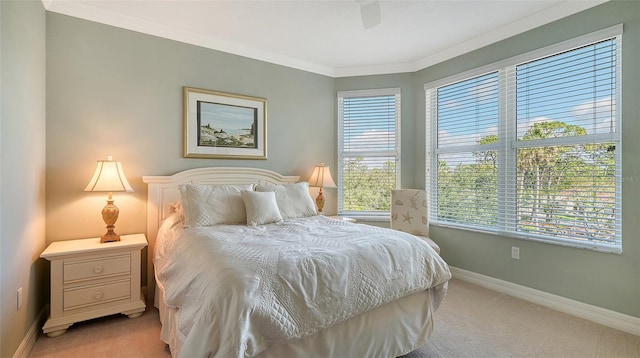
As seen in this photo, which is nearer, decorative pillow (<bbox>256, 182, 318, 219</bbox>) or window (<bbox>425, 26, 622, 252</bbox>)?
window (<bbox>425, 26, 622, 252</bbox>)

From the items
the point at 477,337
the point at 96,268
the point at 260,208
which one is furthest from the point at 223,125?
the point at 477,337

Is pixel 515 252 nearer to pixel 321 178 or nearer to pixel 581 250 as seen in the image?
pixel 581 250

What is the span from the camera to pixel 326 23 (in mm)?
2951

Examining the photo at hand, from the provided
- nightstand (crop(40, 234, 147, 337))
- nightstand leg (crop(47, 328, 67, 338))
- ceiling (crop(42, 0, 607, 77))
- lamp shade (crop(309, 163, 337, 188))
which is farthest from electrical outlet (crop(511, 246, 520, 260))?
nightstand leg (crop(47, 328, 67, 338))

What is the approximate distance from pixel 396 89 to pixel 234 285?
11.6ft

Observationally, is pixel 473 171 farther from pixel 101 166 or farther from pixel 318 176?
pixel 101 166

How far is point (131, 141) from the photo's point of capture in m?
2.89

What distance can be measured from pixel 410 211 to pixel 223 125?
245 cm

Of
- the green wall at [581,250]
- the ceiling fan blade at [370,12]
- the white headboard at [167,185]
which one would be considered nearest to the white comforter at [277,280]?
the white headboard at [167,185]

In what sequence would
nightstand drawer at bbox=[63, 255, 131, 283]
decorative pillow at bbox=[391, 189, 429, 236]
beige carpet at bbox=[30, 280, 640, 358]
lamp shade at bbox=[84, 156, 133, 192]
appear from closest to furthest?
beige carpet at bbox=[30, 280, 640, 358] < nightstand drawer at bbox=[63, 255, 131, 283] < lamp shade at bbox=[84, 156, 133, 192] < decorative pillow at bbox=[391, 189, 429, 236]

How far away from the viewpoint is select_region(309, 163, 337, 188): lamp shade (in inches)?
147

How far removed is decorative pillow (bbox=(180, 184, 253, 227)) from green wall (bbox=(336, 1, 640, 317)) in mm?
2571

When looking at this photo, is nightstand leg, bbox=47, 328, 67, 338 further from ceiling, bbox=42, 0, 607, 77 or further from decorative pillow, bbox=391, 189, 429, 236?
decorative pillow, bbox=391, 189, 429, 236

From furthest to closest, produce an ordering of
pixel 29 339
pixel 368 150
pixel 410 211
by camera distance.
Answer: pixel 368 150, pixel 410 211, pixel 29 339
